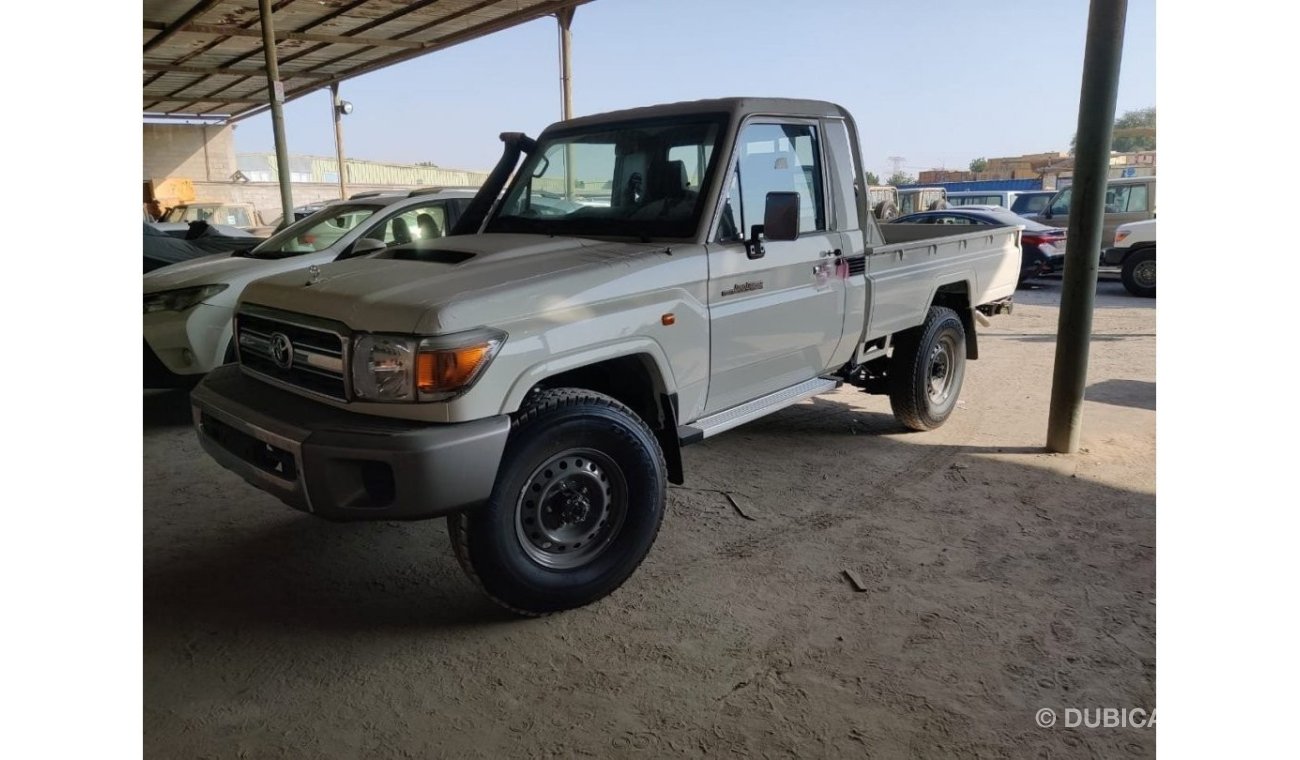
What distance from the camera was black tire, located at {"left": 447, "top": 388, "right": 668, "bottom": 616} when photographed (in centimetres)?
307

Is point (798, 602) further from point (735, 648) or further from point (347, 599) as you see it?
point (347, 599)

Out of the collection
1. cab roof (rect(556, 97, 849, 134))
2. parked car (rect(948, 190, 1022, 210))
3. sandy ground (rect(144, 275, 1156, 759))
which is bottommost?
sandy ground (rect(144, 275, 1156, 759))

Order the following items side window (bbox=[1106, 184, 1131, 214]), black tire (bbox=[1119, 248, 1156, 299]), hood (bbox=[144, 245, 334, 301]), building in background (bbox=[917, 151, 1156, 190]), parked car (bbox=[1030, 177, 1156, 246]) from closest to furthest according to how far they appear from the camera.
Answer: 1. hood (bbox=[144, 245, 334, 301])
2. black tire (bbox=[1119, 248, 1156, 299])
3. parked car (bbox=[1030, 177, 1156, 246])
4. side window (bbox=[1106, 184, 1131, 214])
5. building in background (bbox=[917, 151, 1156, 190])

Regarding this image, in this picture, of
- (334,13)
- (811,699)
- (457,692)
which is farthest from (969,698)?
(334,13)

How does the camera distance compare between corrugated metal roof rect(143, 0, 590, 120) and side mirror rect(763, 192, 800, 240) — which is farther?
corrugated metal roof rect(143, 0, 590, 120)

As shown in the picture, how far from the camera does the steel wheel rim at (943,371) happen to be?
578 centimetres

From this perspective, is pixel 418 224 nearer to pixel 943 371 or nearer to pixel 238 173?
pixel 943 371

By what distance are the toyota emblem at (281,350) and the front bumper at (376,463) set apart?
0.31 m

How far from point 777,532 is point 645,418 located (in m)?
1.03

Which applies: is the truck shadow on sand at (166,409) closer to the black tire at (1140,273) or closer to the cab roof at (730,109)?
Result: the cab roof at (730,109)

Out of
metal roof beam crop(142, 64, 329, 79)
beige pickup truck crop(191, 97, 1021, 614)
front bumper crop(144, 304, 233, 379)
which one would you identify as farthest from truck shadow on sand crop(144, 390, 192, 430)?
metal roof beam crop(142, 64, 329, 79)

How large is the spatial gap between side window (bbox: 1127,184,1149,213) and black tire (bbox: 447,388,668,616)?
553 inches

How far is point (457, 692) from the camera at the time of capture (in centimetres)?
288

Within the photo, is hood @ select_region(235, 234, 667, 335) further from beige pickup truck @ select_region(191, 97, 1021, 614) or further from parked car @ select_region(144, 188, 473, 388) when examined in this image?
parked car @ select_region(144, 188, 473, 388)
